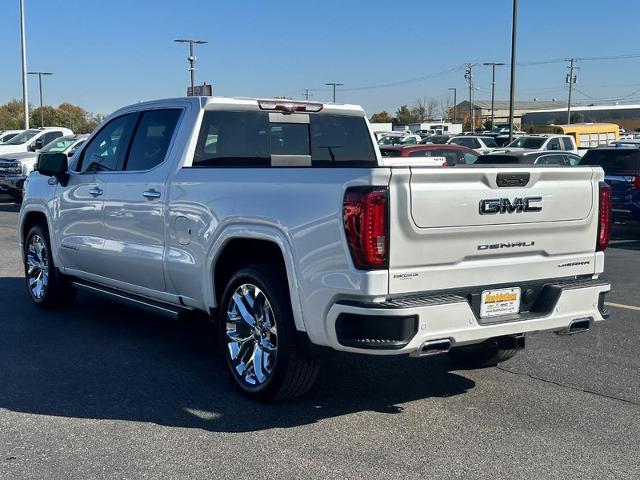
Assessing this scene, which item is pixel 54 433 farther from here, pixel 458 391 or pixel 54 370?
pixel 458 391

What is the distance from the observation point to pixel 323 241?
181 inches

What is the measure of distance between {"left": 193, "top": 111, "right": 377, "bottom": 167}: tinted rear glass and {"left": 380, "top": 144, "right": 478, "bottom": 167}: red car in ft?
31.5

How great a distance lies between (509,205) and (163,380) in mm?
2686

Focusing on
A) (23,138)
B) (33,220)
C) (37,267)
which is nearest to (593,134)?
(23,138)

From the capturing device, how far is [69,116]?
77750mm

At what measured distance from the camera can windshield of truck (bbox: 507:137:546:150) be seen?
98.9 ft

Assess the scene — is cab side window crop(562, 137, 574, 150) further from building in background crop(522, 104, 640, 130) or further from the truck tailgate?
building in background crop(522, 104, 640, 130)

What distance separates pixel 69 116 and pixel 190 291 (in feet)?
250

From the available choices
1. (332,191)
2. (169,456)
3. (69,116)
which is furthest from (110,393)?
(69,116)

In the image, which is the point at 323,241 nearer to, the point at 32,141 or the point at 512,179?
the point at 512,179

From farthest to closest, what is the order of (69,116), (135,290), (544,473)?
1. (69,116)
2. (135,290)
3. (544,473)

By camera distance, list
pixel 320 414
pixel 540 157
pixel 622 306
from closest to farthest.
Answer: pixel 320 414 < pixel 622 306 < pixel 540 157

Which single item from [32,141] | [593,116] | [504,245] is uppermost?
[593,116]

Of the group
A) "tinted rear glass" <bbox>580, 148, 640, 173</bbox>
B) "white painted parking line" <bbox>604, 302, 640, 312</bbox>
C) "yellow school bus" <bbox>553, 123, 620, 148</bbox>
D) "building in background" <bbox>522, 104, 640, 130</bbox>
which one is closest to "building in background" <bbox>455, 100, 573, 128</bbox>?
"building in background" <bbox>522, 104, 640, 130</bbox>
